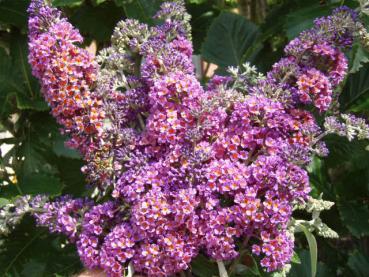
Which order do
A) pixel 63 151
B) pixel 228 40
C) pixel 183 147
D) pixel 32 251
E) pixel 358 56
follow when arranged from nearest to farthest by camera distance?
pixel 183 147, pixel 358 56, pixel 32 251, pixel 228 40, pixel 63 151

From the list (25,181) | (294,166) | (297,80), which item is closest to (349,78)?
(297,80)

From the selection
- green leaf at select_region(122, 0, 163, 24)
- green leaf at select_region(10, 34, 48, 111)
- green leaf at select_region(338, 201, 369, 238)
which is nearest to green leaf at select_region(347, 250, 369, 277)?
green leaf at select_region(338, 201, 369, 238)

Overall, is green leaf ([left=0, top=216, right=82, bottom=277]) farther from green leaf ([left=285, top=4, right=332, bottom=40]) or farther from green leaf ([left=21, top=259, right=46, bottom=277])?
green leaf ([left=285, top=4, right=332, bottom=40])

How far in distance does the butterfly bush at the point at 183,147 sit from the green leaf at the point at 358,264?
723mm

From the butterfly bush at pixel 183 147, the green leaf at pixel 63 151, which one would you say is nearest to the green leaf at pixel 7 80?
the green leaf at pixel 63 151

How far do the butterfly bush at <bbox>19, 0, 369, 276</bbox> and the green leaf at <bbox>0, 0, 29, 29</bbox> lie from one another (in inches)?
28.0

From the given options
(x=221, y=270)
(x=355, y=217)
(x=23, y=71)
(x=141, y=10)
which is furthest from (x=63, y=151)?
(x=221, y=270)

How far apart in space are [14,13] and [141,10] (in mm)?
403

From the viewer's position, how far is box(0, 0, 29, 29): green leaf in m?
1.65

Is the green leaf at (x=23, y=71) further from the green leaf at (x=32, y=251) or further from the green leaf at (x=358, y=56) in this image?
the green leaf at (x=358, y=56)

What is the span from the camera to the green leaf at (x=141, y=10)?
5.03 ft

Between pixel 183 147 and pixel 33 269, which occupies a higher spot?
pixel 183 147

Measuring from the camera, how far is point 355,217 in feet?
5.26

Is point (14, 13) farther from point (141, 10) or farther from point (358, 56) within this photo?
point (358, 56)
